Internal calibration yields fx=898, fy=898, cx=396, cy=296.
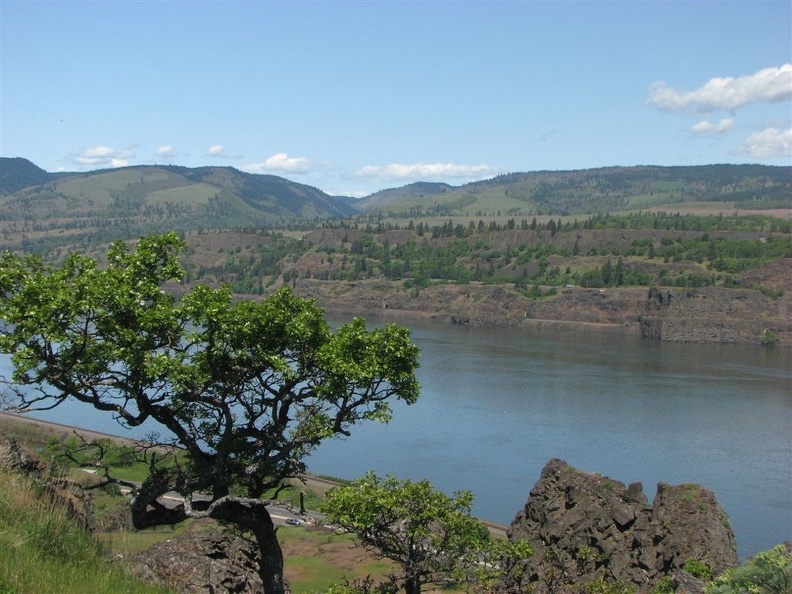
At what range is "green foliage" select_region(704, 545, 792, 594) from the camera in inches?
427

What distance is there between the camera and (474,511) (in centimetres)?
4822

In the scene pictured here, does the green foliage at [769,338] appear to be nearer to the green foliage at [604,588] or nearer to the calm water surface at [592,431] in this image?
the calm water surface at [592,431]

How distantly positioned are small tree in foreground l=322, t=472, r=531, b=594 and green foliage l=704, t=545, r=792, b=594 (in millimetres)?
5691

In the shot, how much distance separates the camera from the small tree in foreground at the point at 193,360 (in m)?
13.5

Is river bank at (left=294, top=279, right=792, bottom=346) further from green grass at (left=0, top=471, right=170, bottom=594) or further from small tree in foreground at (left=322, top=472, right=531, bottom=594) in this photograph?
green grass at (left=0, top=471, right=170, bottom=594)

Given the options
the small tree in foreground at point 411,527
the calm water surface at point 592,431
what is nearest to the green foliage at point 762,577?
the small tree in foreground at point 411,527

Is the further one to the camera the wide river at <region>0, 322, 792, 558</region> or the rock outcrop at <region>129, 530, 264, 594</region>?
the wide river at <region>0, 322, 792, 558</region>

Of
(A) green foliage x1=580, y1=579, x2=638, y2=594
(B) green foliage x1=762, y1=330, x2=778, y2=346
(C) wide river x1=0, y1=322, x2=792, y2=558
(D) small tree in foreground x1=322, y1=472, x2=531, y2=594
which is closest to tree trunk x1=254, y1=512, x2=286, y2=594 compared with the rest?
(D) small tree in foreground x1=322, y1=472, x2=531, y2=594

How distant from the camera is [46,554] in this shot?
953 centimetres

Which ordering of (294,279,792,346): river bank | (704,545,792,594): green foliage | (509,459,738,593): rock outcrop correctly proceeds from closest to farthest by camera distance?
(704,545,792,594): green foliage
(509,459,738,593): rock outcrop
(294,279,792,346): river bank

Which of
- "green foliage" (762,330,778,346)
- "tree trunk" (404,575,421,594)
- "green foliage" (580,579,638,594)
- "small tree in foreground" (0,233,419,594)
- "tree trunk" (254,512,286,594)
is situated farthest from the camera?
"green foliage" (762,330,778,346)

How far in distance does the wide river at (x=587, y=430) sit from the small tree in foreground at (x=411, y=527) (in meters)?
27.1

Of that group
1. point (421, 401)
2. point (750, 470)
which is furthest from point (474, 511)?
point (421, 401)

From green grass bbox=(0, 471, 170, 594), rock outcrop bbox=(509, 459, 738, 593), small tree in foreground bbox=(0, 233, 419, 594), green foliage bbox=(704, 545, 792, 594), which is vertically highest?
small tree in foreground bbox=(0, 233, 419, 594)
